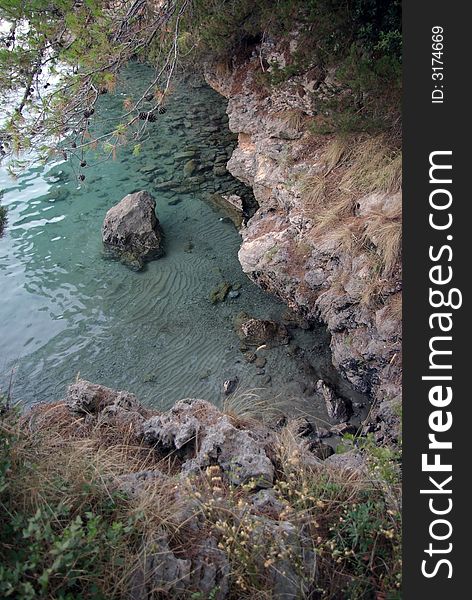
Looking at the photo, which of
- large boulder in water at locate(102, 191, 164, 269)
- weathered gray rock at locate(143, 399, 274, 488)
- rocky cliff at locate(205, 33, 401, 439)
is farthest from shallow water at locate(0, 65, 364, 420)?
weathered gray rock at locate(143, 399, 274, 488)

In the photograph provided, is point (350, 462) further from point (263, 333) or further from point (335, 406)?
point (263, 333)

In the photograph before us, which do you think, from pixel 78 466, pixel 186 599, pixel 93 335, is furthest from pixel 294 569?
pixel 93 335

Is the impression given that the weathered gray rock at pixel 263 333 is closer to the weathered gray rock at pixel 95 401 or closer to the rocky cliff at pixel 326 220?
the rocky cliff at pixel 326 220

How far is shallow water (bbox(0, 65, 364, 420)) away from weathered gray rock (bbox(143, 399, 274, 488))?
8.28 ft

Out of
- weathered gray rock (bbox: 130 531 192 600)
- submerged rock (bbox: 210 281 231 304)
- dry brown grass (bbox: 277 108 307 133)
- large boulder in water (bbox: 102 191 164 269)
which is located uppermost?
dry brown grass (bbox: 277 108 307 133)

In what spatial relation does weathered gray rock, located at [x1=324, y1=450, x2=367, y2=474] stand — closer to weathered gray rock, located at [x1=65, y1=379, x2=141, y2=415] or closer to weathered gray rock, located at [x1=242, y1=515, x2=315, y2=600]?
weathered gray rock, located at [x1=242, y1=515, x2=315, y2=600]

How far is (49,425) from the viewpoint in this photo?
5.54 metres

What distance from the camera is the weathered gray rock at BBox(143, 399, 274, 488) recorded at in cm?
460

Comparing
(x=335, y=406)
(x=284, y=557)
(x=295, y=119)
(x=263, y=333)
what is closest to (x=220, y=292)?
(x=263, y=333)

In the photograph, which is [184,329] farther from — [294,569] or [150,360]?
[294,569]

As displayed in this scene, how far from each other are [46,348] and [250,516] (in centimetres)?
759

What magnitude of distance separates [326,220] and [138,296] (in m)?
4.74

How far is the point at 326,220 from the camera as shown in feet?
28.3

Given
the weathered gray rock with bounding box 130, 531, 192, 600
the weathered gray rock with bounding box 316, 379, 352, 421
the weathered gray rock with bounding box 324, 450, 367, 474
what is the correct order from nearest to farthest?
1. the weathered gray rock with bounding box 130, 531, 192, 600
2. the weathered gray rock with bounding box 324, 450, 367, 474
3. the weathered gray rock with bounding box 316, 379, 352, 421
